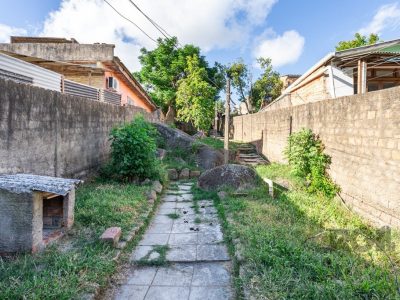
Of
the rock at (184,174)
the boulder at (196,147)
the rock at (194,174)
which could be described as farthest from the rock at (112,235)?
the boulder at (196,147)

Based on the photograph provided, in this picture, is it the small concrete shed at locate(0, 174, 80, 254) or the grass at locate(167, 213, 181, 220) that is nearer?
the small concrete shed at locate(0, 174, 80, 254)

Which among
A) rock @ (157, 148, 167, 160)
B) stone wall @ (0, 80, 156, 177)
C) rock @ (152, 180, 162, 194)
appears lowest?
rock @ (152, 180, 162, 194)

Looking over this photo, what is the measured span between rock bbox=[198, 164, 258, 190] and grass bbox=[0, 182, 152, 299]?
282cm

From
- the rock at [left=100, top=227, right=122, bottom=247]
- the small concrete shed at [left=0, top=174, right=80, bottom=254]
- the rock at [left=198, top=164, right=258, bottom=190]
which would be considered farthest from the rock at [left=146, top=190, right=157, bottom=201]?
the small concrete shed at [left=0, top=174, right=80, bottom=254]

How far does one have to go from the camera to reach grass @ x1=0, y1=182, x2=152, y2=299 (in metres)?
2.68

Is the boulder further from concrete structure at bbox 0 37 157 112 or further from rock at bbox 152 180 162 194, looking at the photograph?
concrete structure at bbox 0 37 157 112

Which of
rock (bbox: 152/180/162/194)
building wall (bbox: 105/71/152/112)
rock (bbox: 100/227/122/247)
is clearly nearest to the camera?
rock (bbox: 100/227/122/247)

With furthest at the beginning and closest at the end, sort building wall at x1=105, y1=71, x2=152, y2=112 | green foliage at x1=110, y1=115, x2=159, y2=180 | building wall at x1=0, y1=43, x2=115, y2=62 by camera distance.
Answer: building wall at x1=105, y1=71, x2=152, y2=112 < building wall at x1=0, y1=43, x2=115, y2=62 < green foliage at x1=110, y1=115, x2=159, y2=180

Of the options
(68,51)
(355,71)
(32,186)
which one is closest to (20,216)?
(32,186)

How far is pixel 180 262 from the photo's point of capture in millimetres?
3828

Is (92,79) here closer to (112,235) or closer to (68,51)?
(68,51)

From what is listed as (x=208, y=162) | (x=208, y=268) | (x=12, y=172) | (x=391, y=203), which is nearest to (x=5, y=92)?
(x=12, y=172)

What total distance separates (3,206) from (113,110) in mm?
6504

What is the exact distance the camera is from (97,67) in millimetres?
12930
